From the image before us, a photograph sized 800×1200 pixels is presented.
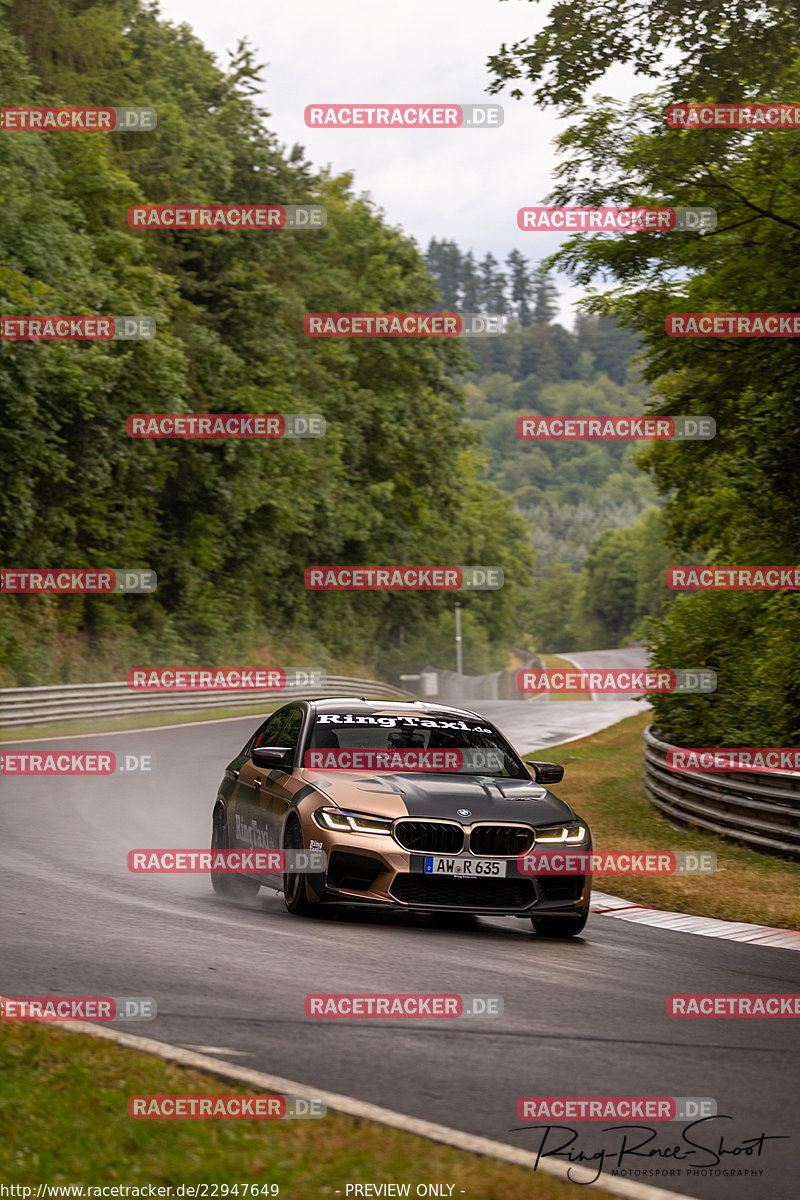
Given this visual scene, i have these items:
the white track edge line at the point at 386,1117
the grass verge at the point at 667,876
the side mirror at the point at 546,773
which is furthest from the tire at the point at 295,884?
the grass verge at the point at 667,876

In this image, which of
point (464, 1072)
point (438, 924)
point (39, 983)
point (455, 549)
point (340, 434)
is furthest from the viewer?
point (455, 549)

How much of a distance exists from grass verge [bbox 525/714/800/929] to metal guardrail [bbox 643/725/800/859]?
5.7 inches

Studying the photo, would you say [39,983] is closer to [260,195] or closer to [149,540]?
[149,540]

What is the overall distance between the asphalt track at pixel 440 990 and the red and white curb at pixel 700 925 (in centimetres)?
26

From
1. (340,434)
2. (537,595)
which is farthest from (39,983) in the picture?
(537,595)

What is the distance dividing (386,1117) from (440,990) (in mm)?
2292

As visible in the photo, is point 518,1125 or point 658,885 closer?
point 518,1125

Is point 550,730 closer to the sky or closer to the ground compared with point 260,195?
closer to the ground

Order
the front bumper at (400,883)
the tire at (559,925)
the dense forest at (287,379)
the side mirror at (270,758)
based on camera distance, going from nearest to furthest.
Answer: the front bumper at (400,883), the tire at (559,925), the side mirror at (270,758), the dense forest at (287,379)

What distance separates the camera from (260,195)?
48.8 meters

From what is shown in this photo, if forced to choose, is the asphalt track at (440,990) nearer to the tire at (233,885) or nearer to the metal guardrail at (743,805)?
the tire at (233,885)

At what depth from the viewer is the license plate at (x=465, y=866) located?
9.05 metres

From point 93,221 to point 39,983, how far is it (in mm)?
35617

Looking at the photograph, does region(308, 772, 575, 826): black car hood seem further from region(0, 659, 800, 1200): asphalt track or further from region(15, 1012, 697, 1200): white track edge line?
region(15, 1012, 697, 1200): white track edge line
